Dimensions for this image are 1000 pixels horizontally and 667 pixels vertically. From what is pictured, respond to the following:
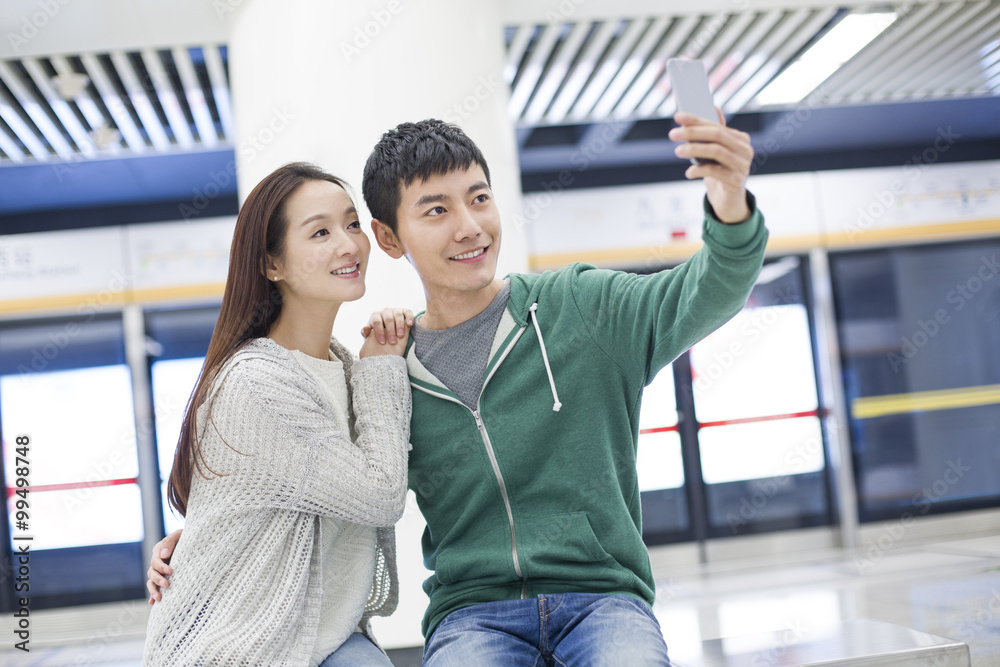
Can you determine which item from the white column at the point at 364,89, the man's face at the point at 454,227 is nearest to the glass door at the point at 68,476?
the white column at the point at 364,89

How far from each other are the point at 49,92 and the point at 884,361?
6.19 m

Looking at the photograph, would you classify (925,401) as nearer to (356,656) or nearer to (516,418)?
(516,418)

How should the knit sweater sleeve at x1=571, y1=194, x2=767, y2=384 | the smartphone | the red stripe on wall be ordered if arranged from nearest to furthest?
1. the smartphone
2. the knit sweater sleeve at x1=571, y1=194, x2=767, y2=384
3. the red stripe on wall

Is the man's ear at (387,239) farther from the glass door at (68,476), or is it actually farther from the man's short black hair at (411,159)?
the glass door at (68,476)

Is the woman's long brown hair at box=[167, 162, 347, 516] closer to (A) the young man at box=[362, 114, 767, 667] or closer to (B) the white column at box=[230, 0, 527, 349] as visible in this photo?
(A) the young man at box=[362, 114, 767, 667]

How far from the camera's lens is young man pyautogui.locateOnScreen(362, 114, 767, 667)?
1.68m

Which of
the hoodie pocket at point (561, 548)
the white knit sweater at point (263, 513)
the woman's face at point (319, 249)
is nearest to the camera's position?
the white knit sweater at point (263, 513)

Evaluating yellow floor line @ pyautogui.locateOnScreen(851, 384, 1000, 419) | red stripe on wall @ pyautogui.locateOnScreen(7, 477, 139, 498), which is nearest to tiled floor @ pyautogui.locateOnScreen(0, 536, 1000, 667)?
red stripe on wall @ pyautogui.locateOnScreen(7, 477, 139, 498)

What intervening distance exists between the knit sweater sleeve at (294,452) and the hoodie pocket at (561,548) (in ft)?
0.96

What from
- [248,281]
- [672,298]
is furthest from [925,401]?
[248,281]

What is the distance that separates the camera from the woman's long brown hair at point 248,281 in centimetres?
174

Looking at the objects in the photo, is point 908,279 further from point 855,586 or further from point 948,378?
point 855,586

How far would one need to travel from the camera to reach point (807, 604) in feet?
15.8

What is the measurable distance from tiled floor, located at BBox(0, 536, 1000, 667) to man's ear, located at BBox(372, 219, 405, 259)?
258 centimetres
